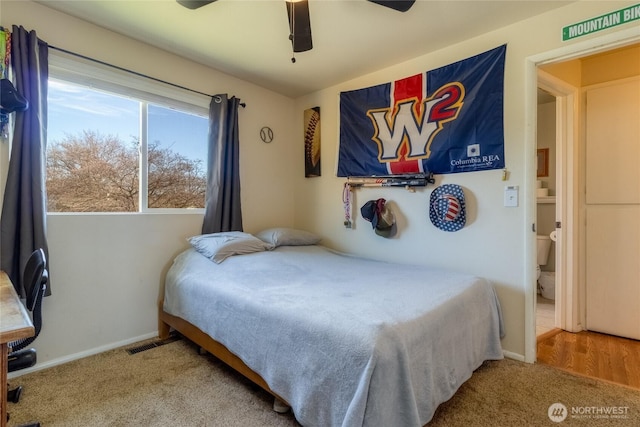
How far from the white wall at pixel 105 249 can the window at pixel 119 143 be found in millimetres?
132

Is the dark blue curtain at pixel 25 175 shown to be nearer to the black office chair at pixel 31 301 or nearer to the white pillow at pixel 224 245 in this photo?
the black office chair at pixel 31 301

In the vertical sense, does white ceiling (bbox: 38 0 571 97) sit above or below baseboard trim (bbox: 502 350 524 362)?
above

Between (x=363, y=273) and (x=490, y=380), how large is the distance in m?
1.02

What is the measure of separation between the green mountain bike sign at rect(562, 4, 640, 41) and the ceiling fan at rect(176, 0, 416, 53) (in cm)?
116

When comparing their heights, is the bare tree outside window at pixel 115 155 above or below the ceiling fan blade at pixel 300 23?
below

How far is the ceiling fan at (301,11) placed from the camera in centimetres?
175

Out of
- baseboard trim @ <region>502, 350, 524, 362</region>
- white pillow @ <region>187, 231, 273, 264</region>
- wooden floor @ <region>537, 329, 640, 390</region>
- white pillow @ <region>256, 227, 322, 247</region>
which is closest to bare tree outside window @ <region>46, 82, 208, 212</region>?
white pillow @ <region>187, 231, 273, 264</region>

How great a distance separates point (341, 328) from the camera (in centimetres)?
135

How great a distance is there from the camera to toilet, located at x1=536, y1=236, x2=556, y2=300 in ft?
12.5

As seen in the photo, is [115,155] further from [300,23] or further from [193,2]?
[300,23]

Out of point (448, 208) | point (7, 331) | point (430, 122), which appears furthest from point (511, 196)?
point (7, 331)

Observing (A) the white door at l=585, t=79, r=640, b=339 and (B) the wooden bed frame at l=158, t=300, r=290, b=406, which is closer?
(B) the wooden bed frame at l=158, t=300, r=290, b=406

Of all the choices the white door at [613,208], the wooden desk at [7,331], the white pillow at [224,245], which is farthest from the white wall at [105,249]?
the white door at [613,208]

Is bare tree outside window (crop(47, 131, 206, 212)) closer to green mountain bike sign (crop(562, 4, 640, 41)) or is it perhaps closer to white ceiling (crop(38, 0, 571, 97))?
white ceiling (crop(38, 0, 571, 97))
